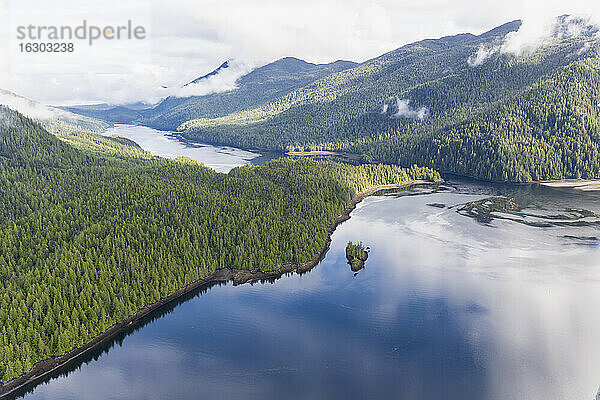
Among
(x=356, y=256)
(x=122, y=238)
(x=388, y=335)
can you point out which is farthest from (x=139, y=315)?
(x=356, y=256)

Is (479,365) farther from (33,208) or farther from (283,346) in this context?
(33,208)

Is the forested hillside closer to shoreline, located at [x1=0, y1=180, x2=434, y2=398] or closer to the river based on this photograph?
shoreline, located at [x1=0, y1=180, x2=434, y2=398]

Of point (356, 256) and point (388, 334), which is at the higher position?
point (356, 256)

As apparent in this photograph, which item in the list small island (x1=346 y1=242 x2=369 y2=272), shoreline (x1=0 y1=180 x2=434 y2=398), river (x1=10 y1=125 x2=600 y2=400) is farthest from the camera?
small island (x1=346 y1=242 x2=369 y2=272)

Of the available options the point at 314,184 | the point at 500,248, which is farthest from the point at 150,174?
the point at 500,248

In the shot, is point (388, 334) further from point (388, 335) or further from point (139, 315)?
point (139, 315)

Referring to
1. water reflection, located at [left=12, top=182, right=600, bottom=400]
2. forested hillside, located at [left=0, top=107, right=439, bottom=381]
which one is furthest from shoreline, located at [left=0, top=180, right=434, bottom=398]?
water reflection, located at [left=12, top=182, right=600, bottom=400]
